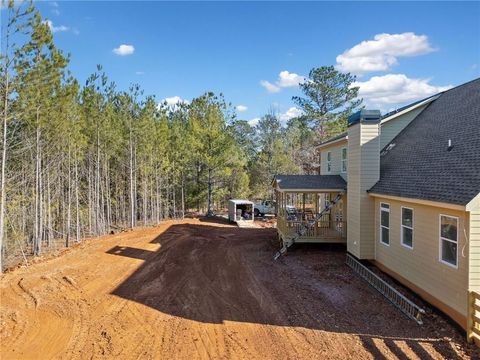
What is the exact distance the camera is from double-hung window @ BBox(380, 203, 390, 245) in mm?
11414

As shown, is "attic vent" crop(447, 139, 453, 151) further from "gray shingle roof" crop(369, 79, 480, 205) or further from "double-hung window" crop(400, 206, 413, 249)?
"double-hung window" crop(400, 206, 413, 249)

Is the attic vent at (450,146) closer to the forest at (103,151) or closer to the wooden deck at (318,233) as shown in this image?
the wooden deck at (318,233)

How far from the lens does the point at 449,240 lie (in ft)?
26.1

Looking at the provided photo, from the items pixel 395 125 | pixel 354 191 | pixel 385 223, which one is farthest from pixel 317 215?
pixel 395 125

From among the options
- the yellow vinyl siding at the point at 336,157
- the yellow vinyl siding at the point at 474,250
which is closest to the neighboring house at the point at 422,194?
the yellow vinyl siding at the point at 474,250

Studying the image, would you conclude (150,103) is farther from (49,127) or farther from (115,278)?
(115,278)

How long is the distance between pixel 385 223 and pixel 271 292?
14.8ft

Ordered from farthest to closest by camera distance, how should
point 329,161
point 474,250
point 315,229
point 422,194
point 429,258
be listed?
1. point 329,161
2. point 315,229
3. point 422,194
4. point 429,258
5. point 474,250

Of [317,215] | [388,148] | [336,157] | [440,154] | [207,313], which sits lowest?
[207,313]

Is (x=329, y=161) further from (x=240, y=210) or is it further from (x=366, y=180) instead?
(x=240, y=210)

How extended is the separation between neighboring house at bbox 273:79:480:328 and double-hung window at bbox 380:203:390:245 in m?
0.03

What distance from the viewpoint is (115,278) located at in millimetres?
12273

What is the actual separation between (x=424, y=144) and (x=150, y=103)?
64.0ft

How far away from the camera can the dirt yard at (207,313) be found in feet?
23.2
